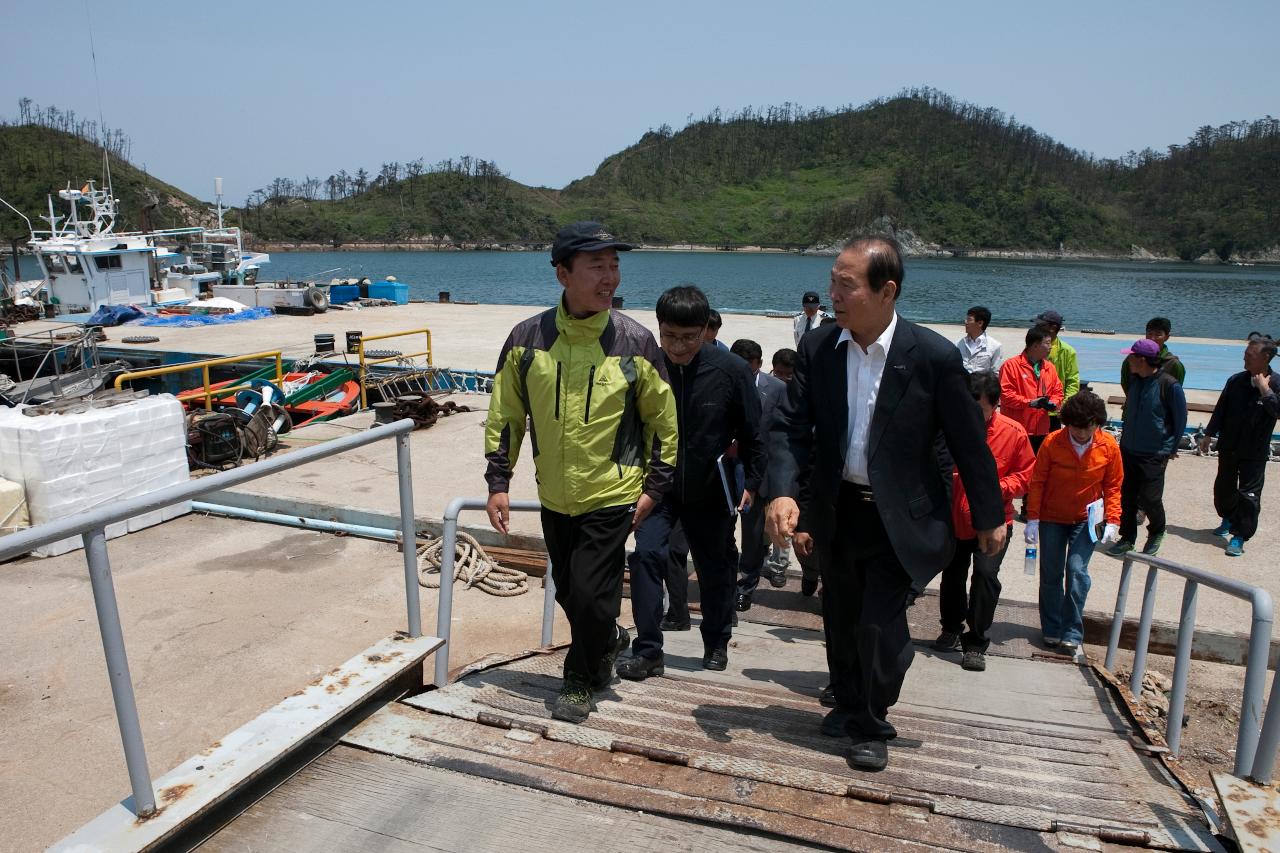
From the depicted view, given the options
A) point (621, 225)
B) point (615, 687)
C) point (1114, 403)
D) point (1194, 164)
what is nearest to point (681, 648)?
point (615, 687)

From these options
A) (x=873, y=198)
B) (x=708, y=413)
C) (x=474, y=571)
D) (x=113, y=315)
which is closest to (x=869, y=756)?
(x=708, y=413)

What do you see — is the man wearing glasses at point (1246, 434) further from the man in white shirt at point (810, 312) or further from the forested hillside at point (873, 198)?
the forested hillside at point (873, 198)

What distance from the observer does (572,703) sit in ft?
10.8

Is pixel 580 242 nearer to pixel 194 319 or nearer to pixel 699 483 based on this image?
pixel 699 483

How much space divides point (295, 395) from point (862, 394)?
12.9 m

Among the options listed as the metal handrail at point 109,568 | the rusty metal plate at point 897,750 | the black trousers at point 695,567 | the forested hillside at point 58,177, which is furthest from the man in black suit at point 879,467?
the forested hillside at point 58,177

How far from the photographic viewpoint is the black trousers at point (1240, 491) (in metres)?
7.05

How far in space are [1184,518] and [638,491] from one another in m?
7.19

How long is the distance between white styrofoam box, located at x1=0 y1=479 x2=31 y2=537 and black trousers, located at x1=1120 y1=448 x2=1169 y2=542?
8.71m

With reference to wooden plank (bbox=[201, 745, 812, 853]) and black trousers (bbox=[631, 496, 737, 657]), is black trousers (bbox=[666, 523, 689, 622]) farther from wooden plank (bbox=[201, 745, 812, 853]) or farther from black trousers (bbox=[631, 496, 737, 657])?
wooden plank (bbox=[201, 745, 812, 853])

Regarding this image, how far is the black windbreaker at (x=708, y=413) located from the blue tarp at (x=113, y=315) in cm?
2610

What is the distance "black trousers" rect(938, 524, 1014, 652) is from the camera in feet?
15.8

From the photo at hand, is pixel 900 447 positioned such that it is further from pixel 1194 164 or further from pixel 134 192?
pixel 1194 164

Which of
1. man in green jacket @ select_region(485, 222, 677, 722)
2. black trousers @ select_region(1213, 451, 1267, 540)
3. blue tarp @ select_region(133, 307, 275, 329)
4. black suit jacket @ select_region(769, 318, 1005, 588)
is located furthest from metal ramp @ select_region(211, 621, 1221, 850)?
blue tarp @ select_region(133, 307, 275, 329)
